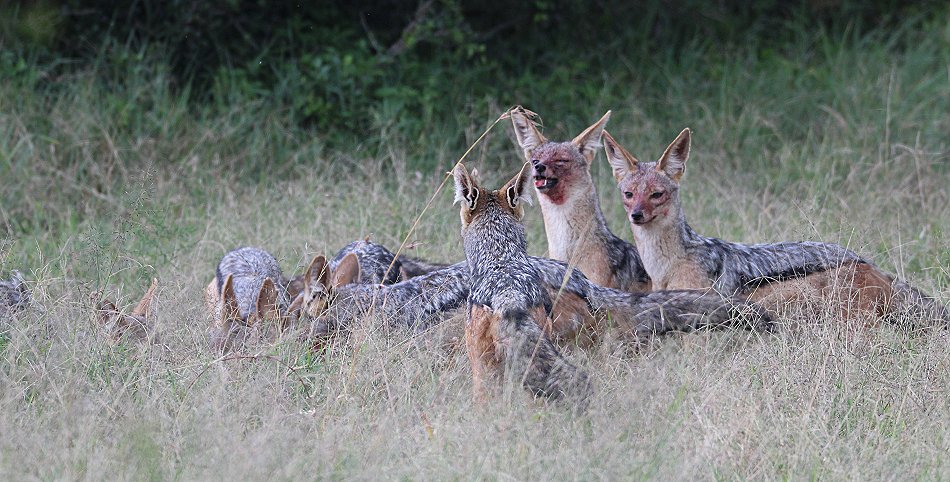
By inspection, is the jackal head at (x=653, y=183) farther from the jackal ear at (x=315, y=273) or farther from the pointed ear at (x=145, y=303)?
the pointed ear at (x=145, y=303)

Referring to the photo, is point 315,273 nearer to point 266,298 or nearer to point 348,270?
point 266,298

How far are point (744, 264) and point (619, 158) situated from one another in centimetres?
99

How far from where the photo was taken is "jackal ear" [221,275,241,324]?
6.88 metres

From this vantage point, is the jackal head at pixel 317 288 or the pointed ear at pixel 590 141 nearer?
the jackal head at pixel 317 288

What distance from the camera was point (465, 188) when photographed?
20.9ft

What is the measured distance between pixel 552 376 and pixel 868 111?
24.2 feet

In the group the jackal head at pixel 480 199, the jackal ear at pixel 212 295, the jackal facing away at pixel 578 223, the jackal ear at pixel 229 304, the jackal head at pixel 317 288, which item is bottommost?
the jackal ear at pixel 212 295

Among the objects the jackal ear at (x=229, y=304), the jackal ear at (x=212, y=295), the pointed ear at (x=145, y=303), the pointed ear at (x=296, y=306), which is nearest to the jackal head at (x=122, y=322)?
the pointed ear at (x=145, y=303)

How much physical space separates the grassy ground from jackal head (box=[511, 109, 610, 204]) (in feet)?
3.62

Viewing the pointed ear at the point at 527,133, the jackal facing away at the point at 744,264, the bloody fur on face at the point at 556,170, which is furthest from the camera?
the pointed ear at the point at 527,133

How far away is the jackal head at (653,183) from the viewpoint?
7344 mm

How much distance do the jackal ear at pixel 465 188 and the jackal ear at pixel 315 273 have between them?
1050mm

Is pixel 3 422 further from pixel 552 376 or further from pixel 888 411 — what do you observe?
pixel 888 411

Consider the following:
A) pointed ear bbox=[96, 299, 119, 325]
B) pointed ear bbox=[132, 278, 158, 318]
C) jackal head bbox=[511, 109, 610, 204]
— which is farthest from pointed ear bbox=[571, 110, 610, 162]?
pointed ear bbox=[96, 299, 119, 325]
